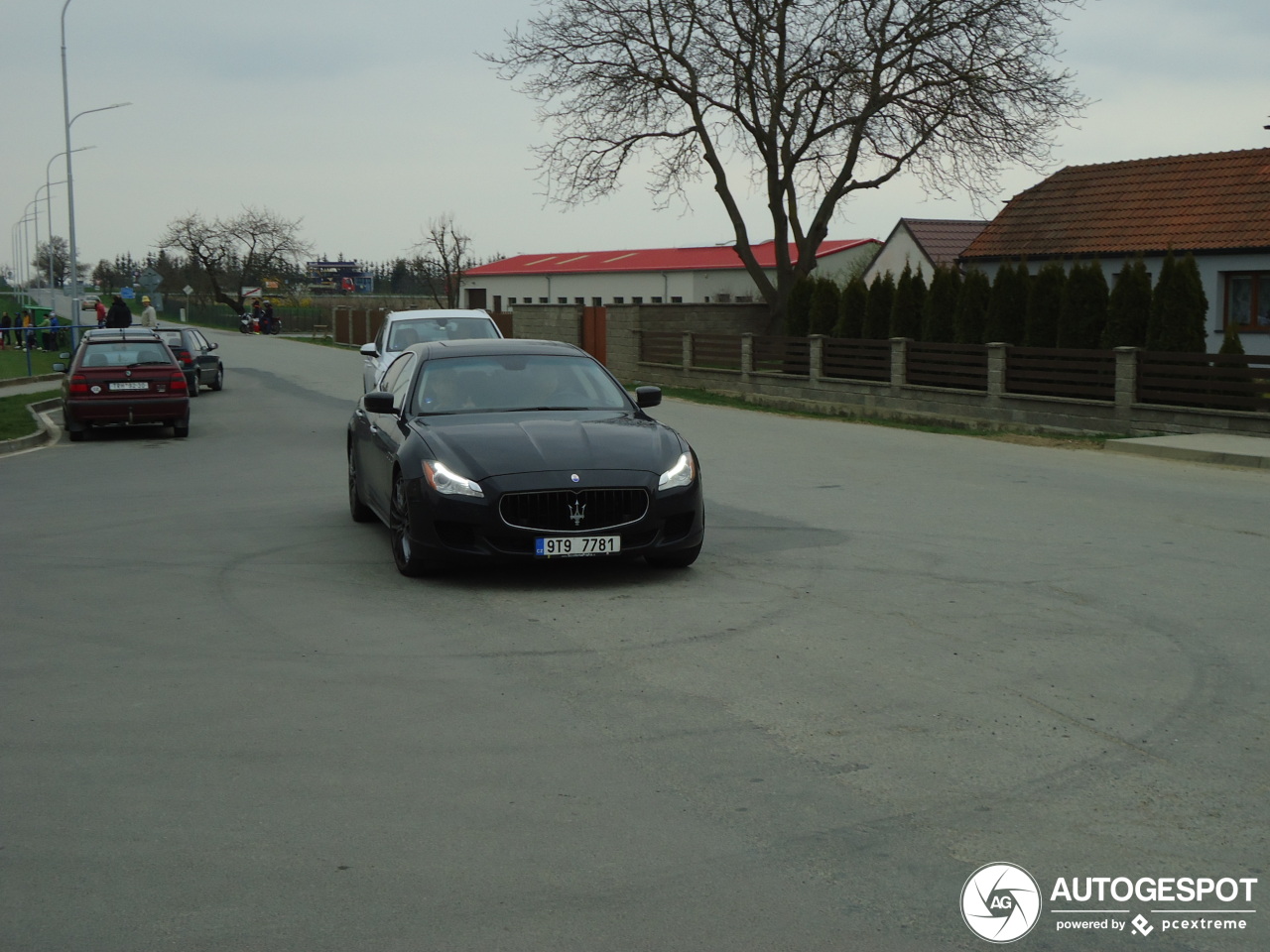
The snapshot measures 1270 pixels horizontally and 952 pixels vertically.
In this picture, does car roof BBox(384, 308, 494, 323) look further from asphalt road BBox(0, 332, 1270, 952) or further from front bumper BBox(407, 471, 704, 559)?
front bumper BBox(407, 471, 704, 559)

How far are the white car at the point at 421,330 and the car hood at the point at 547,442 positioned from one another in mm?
10313

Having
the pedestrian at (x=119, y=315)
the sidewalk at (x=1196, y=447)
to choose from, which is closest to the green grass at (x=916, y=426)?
the sidewalk at (x=1196, y=447)

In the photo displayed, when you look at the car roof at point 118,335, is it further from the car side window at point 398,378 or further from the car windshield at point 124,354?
the car side window at point 398,378

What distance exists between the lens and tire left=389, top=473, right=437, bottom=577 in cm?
874

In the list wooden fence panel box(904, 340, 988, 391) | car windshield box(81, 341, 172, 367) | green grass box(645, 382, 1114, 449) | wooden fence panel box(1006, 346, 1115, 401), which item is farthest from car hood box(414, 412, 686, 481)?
wooden fence panel box(904, 340, 988, 391)

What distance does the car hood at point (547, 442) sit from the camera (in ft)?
28.1

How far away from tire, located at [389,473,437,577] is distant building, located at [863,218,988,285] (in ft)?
154

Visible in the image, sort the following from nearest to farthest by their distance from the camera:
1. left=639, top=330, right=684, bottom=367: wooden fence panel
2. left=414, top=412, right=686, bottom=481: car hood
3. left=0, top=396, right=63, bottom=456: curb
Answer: left=414, top=412, right=686, bottom=481: car hood
left=0, top=396, right=63, bottom=456: curb
left=639, top=330, right=684, bottom=367: wooden fence panel

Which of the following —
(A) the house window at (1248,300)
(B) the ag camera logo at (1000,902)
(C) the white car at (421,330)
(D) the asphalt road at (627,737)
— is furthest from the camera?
(A) the house window at (1248,300)

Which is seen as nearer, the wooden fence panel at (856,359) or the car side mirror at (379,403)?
the car side mirror at (379,403)

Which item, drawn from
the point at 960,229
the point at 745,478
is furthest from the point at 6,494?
the point at 960,229

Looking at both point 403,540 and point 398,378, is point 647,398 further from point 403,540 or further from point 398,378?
point 403,540

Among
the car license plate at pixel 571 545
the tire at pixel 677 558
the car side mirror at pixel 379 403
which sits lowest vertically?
the tire at pixel 677 558

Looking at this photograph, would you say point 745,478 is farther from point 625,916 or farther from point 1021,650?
point 625,916
